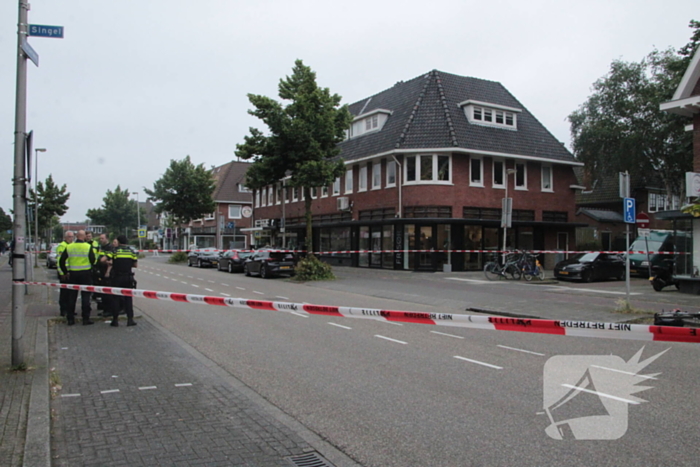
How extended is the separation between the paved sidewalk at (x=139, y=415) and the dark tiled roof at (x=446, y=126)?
2156 centimetres

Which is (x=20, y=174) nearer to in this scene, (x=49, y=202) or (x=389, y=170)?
(x=389, y=170)

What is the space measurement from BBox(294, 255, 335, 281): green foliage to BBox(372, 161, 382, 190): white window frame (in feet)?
26.7

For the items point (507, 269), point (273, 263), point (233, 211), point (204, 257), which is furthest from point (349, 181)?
point (233, 211)

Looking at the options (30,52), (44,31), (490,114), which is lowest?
(30,52)

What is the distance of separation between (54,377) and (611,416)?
5.80 meters

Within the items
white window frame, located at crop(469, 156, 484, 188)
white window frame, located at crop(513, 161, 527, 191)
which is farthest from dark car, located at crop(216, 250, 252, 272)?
white window frame, located at crop(513, 161, 527, 191)

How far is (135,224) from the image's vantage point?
74125mm

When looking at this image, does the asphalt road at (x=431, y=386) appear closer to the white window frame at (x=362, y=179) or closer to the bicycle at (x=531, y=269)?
the bicycle at (x=531, y=269)

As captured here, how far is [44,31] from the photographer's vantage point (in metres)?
6.68

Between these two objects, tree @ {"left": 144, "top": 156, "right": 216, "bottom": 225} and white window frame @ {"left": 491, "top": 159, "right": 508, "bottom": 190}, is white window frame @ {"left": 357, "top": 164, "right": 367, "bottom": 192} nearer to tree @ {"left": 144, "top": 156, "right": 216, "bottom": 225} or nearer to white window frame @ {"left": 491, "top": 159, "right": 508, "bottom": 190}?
white window frame @ {"left": 491, "top": 159, "right": 508, "bottom": 190}

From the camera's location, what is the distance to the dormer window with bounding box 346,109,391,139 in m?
31.2

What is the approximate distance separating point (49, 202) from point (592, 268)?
1550 inches

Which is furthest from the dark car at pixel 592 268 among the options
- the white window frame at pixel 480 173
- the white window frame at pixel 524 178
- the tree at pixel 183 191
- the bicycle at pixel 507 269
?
the tree at pixel 183 191

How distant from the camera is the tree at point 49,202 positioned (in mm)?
42456
